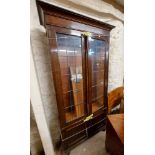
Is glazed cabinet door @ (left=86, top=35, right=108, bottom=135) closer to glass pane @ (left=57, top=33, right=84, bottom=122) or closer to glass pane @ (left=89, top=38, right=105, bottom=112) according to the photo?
glass pane @ (left=89, top=38, right=105, bottom=112)

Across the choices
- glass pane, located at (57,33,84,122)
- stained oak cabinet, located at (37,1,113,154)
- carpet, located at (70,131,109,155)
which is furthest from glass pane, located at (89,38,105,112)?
carpet, located at (70,131,109,155)

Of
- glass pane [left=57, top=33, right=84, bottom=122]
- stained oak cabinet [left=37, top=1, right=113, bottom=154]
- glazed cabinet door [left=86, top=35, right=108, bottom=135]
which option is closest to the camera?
stained oak cabinet [left=37, top=1, right=113, bottom=154]

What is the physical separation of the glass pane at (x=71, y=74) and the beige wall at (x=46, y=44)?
28 centimetres

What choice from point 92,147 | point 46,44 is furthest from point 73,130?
point 46,44

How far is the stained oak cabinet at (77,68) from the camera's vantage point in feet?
3.70

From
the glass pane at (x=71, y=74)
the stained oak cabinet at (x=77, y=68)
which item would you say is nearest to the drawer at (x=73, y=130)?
the stained oak cabinet at (x=77, y=68)

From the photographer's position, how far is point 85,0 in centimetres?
162

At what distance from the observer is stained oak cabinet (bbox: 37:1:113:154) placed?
1128mm

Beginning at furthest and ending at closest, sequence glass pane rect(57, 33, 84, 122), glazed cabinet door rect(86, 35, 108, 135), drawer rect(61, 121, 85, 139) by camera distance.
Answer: glazed cabinet door rect(86, 35, 108, 135)
drawer rect(61, 121, 85, 139)
glass pane rect(57, 33, 84, 122)

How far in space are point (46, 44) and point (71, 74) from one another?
508 mm

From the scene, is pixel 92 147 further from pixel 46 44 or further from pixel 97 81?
pixel 46 44
